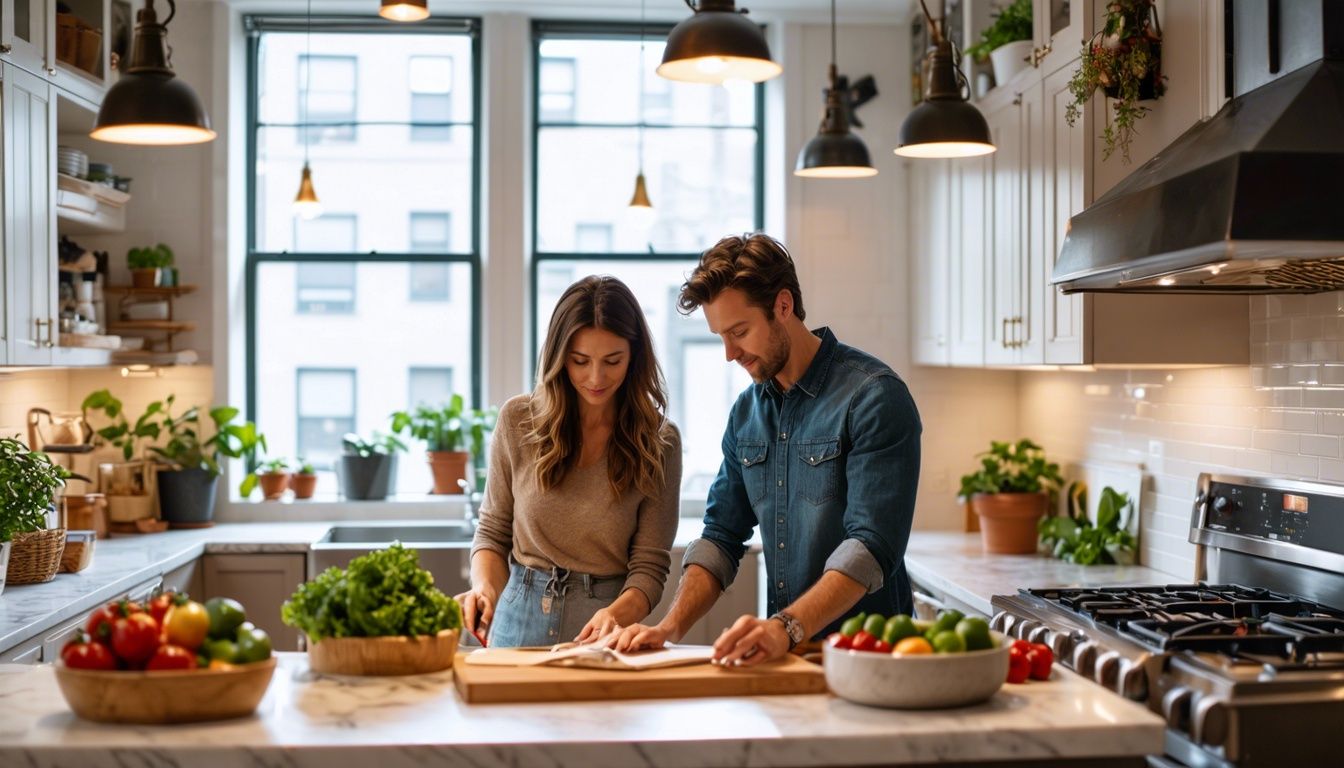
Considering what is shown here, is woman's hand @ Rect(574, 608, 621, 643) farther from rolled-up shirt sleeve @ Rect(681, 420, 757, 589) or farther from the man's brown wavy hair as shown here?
the man's brown wavy hair

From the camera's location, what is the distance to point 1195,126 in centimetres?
291

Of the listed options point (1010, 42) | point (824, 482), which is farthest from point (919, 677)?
point (1010, 42)

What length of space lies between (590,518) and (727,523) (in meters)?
0.29

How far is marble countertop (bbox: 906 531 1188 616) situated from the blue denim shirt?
1061 mm

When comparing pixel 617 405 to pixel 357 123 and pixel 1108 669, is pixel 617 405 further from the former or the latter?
pixel 357 123

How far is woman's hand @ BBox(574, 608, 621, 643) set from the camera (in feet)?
7.67

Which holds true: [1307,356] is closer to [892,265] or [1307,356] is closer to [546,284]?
[892,265]

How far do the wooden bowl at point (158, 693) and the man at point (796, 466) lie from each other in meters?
0.64

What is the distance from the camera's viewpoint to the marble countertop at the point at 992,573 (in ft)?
12.3

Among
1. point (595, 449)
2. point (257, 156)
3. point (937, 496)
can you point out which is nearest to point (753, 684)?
point (595, 449)

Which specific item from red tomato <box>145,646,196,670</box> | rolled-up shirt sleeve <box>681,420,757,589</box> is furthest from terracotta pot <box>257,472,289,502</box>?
red tomato <box>145,646,196,670</box>

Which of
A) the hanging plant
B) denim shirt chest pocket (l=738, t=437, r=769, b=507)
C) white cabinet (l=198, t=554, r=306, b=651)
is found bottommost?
white cabinet (l=198, t=554, r=306, b=651)

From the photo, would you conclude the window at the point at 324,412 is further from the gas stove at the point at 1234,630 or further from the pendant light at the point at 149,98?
the gas stove at the point at 1234,630

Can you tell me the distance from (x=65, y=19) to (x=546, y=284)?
2.10m
